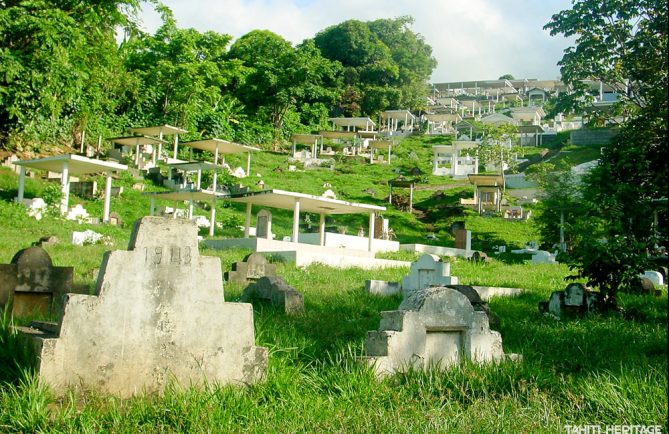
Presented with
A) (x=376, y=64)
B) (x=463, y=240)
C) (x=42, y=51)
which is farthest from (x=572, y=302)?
(x=376, y=64)

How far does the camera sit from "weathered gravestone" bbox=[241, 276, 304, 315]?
33.3 feet

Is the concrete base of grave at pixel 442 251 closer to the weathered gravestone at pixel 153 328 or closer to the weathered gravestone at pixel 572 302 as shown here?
the weathered gravestone at pixel 572 302

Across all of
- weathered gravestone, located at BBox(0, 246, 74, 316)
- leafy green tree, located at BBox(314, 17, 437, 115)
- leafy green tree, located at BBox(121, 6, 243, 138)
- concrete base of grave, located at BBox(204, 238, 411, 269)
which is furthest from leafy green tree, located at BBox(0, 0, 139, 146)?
A: leafy green tree, located at BBox(314, 17, 437, 115)

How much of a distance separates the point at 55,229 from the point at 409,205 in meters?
26.6

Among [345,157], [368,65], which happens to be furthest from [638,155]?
[368,65]

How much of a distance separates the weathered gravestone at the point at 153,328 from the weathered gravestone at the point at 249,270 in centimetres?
853

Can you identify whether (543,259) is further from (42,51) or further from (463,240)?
(42,51)

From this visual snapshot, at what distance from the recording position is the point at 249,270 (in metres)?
14.9

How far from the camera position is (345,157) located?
6175 cm

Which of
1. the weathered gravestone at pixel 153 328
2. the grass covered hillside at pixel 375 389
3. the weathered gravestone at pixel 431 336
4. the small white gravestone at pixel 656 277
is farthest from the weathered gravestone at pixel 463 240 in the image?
the weathered gravestone at pixel 153 328

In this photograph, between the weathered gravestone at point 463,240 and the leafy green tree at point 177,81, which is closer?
the weathered gravestone at point 463,240

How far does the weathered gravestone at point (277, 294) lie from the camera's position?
1016 centimetres

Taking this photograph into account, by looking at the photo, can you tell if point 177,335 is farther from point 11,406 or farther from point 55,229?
point 55,229

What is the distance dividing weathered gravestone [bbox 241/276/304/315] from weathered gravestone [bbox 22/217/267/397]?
3.87m
